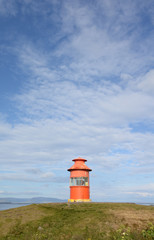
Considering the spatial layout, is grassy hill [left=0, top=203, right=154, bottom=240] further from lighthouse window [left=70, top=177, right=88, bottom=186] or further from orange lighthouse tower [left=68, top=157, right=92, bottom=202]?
lighthouse window [left=70, top=177, right=88, bottom=186]

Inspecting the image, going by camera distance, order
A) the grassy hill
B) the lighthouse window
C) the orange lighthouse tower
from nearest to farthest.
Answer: the grassy hill, the orange lighthouse tower, the lighthouse window

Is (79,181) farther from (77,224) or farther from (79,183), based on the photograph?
(77,224)

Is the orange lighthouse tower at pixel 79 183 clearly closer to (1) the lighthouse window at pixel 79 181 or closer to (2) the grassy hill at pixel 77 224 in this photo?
(1) the lighthouse window at pixel 79 181

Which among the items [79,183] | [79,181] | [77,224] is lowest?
[77,224]

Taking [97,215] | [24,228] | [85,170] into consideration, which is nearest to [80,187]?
[85,170]

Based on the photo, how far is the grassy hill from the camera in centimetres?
1780

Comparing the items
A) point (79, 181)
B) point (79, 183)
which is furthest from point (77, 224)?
point (79, 181)

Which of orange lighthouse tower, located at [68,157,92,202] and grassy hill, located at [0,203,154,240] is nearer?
grassy hill, located at [0,203,154,240]

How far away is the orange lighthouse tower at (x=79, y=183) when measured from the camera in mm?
32969

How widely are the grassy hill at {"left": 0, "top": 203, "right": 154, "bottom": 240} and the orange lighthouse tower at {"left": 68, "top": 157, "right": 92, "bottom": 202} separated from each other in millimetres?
9311

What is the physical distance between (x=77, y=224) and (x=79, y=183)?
45.8 ft

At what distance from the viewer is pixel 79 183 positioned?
1319 inches

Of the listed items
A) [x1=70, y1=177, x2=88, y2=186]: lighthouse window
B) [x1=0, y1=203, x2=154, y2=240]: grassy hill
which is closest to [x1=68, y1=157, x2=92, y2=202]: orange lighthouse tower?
[x1=70, y1=177, x2=88, y2=186]: lighthouse window

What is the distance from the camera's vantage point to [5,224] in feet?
66.8
